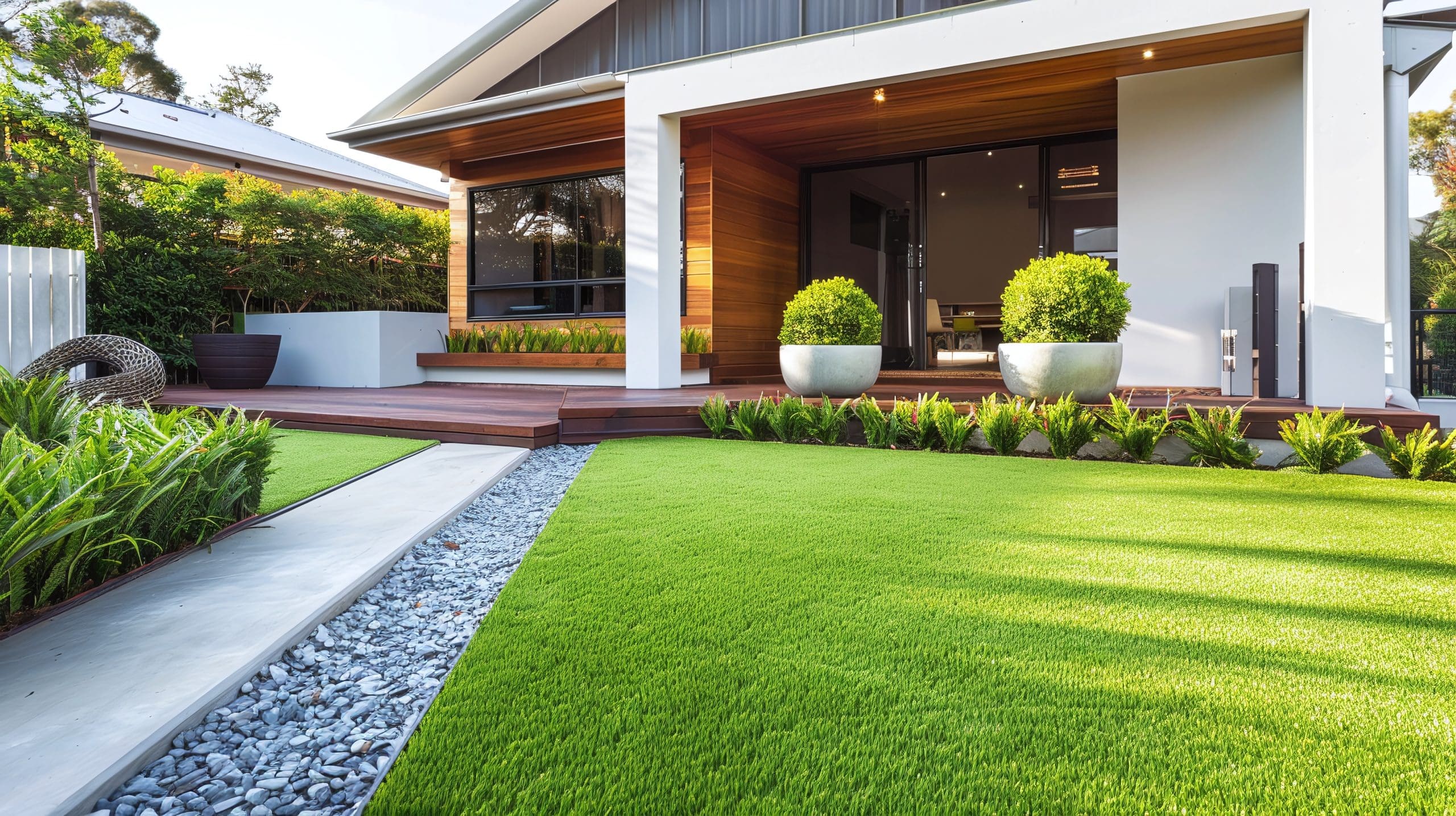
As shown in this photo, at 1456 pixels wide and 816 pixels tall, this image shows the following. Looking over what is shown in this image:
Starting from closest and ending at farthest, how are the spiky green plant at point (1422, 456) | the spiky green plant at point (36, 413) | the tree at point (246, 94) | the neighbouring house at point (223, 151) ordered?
1. the spiky green plant at point (36, 413)
2. the spiky green plant at point (1422, 456)
3. the neighbouring house at point (223, 151)
4. the tree at point (246, 94)

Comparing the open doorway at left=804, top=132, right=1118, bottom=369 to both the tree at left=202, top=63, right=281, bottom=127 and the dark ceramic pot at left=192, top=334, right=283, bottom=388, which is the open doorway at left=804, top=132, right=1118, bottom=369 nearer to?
the dark ceramic pot at left=192, top=334, right=283, bottom=388

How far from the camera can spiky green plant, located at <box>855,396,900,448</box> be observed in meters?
4.85

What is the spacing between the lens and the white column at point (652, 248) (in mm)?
6738

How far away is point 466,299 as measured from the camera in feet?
31.3

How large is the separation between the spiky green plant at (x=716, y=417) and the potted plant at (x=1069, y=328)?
6.43 ft

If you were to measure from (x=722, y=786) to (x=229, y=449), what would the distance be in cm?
234

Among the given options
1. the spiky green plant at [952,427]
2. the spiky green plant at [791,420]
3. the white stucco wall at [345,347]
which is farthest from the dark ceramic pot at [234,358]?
the spiky green plant at [952,427]

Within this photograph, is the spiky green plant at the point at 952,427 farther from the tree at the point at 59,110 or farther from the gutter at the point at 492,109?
the tree at the point at 59,110

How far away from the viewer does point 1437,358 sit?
27.0 feet

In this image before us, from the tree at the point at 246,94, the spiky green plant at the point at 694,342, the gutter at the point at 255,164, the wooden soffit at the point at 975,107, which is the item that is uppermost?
the tree at the point at 246,94

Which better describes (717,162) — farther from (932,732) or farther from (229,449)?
(932,732)

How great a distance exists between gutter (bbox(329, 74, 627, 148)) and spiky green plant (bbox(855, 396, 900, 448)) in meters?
4.13

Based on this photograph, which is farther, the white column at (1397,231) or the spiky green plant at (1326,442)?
the white column at (1397,231)

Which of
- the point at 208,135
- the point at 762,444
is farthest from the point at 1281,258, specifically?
the point at 208,135
